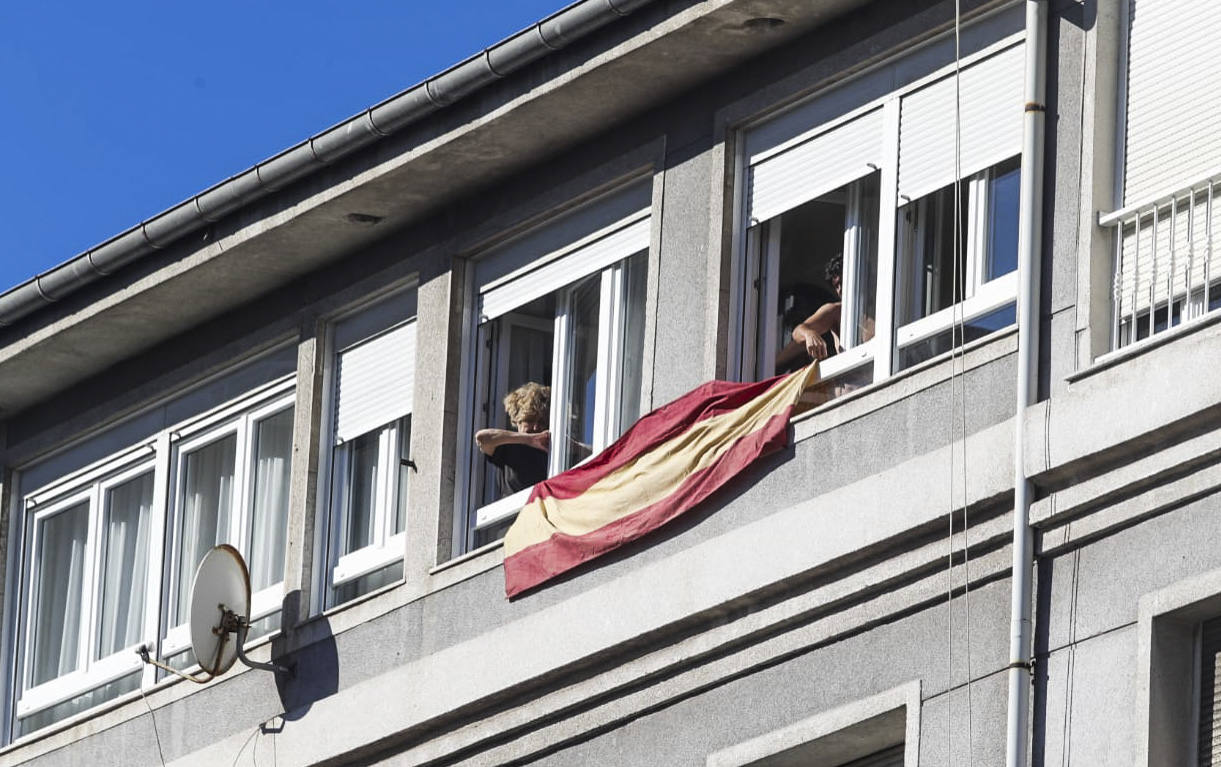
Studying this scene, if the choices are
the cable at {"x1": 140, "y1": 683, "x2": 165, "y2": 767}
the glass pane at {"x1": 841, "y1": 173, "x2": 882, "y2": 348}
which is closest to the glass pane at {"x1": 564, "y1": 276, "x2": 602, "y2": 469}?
the glass pane at {"x1": 841, "y1": 173, "x2": 882, "y2": 348}

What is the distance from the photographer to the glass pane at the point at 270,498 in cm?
2105

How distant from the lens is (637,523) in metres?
17.6

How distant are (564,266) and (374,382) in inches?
71.0

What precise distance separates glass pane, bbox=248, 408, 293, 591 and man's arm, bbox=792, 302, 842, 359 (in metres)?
4.79

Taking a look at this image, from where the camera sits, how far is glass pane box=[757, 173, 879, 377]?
57.2ft


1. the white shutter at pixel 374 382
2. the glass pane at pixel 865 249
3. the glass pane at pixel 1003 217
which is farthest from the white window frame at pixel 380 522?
the glass pane at pixel 1003 217

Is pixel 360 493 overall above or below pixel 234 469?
below

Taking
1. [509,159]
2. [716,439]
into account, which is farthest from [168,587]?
[716,439]

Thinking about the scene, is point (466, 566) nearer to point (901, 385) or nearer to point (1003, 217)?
point (901, 385)

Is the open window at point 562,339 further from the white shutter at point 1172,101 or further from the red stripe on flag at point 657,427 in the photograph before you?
the white shutter at point 1172,101

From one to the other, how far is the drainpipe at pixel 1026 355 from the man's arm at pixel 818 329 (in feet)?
4.68

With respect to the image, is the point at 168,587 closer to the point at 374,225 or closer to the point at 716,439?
the point at 374,225

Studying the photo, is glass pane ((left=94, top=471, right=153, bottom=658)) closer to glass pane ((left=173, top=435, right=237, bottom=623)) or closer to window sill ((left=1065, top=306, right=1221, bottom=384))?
glass pane ((left=173, top=435, right=237, bottom=623))

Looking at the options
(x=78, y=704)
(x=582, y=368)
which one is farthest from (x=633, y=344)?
(x=78, y=704)
